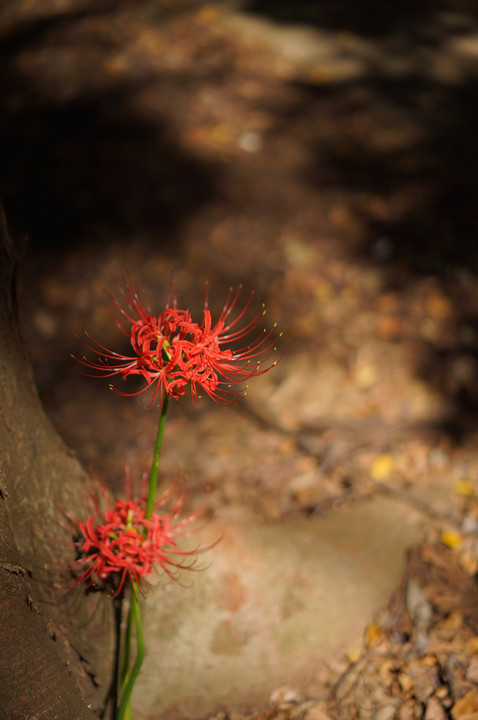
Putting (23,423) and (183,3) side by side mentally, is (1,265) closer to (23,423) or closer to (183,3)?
(23,423)

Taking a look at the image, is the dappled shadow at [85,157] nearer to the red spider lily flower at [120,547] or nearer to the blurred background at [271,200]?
the blurred background at [271,200]

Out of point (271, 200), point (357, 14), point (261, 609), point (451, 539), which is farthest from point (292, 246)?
point (357, 14)

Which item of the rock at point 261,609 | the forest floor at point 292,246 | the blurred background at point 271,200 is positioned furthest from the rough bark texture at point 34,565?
the blurred background at point 271,200

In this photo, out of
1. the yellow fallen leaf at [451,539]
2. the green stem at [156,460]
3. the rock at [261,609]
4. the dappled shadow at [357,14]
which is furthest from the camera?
the dappled shadow at [357,14]

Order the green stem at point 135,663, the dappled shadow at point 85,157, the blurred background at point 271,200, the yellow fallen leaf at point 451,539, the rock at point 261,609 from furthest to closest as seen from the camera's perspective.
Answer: the dappled shadow at point 85,157 → the blurred background at point 271,200 → the yellow fallen leaf at point 451,539 → the rock at point 261,609 → the green stem at point 135,663

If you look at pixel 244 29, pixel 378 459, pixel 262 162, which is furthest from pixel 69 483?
pixel 244 29

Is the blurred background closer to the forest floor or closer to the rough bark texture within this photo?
the forest floor

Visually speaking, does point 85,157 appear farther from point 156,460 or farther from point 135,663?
point 135,663
